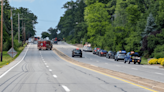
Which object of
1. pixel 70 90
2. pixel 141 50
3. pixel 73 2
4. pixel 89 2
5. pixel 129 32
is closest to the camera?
pixel 70 90

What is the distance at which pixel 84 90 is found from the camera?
1260 centimetres

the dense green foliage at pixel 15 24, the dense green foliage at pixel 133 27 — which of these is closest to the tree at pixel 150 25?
the dense green foliage at pixel 133 27

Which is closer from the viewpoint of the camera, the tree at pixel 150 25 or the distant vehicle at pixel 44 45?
the tree at pixel 150 25

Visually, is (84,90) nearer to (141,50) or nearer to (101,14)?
(141,50)

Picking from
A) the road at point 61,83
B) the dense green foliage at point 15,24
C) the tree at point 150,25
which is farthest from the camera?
the dense green foliage at point 15,24

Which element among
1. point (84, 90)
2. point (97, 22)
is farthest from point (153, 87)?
point (97, 22)

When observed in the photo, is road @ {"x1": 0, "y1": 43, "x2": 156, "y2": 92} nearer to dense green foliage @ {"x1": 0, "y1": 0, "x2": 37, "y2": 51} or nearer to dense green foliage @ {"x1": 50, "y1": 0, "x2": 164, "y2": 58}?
dense green foliage @ {"x1": 50, "y1": 0, "x2": 164, "y2": 58}

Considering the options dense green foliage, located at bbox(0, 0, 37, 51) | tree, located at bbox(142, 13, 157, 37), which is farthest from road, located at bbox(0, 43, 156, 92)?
dense green foliage, located at bbox(0, 0, 37, 51)

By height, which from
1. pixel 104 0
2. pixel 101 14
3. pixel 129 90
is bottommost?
pixel 129 90

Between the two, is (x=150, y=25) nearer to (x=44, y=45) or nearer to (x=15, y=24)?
(x=44, y=45)

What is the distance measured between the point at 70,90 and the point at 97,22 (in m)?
77.6

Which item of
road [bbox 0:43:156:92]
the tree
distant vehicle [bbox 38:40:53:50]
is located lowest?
road [bbox 0:43:156:92]

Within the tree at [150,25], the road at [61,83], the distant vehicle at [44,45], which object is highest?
the tree at [150,25]

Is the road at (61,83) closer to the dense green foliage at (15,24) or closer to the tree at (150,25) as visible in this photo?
the tree at (150,25)
